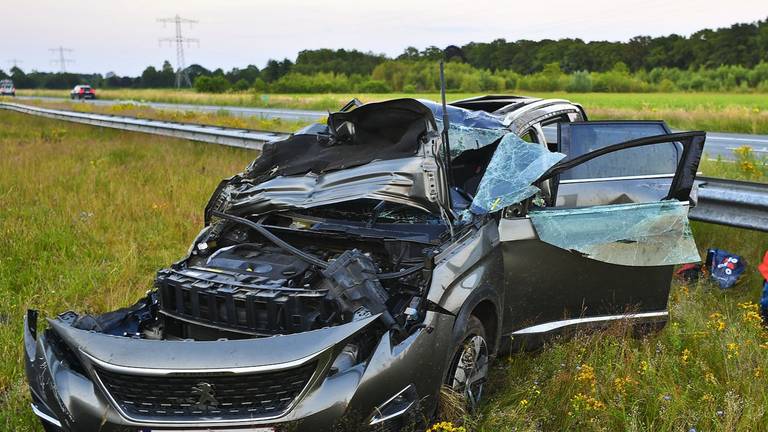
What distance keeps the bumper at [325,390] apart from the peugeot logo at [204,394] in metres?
0.08

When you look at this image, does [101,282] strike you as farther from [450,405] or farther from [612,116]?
[612,116]

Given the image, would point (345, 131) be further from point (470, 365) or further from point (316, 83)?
point (316, 83)

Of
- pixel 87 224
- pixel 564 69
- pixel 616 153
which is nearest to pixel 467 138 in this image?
pixel 616 153

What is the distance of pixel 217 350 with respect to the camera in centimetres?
268

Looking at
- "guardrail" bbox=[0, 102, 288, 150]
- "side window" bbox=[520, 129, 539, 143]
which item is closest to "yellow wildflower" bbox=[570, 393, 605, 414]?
"side window" bbox=[520, 129, 539, 143]

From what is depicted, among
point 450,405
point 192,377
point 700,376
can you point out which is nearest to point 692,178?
point 700,376

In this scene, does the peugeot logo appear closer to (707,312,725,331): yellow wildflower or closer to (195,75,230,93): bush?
(707,312,725,331): yellow wildflower

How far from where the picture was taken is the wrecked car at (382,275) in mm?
2680

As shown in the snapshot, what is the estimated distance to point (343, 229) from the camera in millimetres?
3809

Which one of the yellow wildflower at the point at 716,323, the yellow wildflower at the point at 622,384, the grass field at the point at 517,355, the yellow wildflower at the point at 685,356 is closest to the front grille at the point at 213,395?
the grass field at the point at 517,355

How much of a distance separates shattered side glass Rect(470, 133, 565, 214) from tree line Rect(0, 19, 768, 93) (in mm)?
27748

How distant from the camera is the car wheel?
3.21 metres

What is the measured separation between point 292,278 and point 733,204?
374cm

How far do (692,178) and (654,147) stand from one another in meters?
0.40
